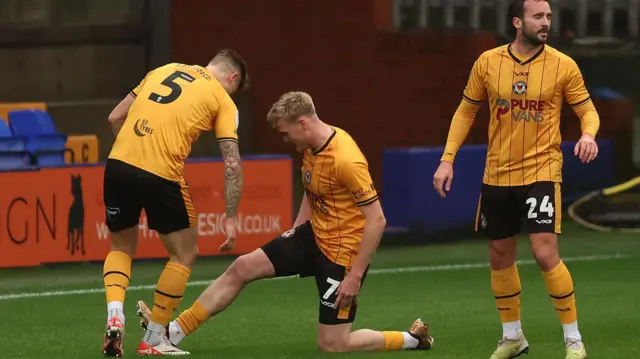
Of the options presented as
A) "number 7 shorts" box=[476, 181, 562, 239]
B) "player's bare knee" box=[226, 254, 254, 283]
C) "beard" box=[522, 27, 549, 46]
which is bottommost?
"player's bare knee" box=[226, 254, 254, 283]

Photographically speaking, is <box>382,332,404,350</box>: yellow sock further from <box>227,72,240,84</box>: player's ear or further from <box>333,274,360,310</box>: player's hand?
<box>227,72,240,84</box>: player's ear

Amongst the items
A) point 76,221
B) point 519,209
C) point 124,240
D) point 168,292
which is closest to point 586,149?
point 519,209

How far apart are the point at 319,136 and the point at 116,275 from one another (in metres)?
1.39

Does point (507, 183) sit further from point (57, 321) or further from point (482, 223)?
point (57, 321)

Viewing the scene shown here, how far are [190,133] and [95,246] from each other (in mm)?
4983

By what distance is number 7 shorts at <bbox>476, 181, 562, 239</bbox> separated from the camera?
810 cm

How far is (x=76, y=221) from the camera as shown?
43.4 ft

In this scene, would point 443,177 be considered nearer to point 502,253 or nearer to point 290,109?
point 502,253

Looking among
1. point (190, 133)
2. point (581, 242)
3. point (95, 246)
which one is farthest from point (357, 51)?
point (190, 133)

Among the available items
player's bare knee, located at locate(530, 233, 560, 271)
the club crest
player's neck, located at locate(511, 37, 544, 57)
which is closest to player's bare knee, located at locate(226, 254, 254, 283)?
player's bare knee, located at locate(530, 233, 560, 271)

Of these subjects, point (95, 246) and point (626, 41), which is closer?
point (95, 246)

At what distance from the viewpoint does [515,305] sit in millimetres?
8359

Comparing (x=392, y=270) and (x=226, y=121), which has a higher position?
Result: (x=226, y=121)

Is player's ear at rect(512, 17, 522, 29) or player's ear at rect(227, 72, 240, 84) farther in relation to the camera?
player's ear at rect(227, 72, 240, 84)
